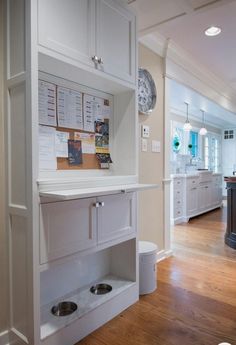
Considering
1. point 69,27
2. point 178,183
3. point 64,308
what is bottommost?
point 64,308

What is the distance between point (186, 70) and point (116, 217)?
2.56 metres

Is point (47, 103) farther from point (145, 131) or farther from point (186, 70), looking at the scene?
point (186, 70)

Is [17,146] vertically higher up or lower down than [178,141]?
lower down

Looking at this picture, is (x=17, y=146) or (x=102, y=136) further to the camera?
(x=102, y=136)

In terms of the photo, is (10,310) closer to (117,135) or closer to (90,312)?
(90,312)

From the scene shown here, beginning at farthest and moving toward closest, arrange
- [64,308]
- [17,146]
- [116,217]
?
[116,217]
[64,308]
[17,146]

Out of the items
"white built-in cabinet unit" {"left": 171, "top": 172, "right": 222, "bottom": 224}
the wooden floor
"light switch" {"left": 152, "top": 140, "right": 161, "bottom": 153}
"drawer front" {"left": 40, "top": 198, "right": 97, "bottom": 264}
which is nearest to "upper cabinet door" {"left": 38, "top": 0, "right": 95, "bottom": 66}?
"drawer front" {"left": 40, "top": 198, "right": 97, "bottom": 264}

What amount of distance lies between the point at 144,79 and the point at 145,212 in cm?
141

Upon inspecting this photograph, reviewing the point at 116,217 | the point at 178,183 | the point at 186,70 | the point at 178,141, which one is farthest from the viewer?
the point at 178,141

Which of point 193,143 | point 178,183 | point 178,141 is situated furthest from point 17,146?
point 193,143

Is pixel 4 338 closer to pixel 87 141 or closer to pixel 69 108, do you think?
pixel 87 141

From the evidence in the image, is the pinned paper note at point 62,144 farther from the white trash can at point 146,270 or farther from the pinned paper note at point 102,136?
the white trash can at point 146,270

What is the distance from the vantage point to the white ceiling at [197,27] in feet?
6.70

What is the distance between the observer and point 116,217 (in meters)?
2.02
